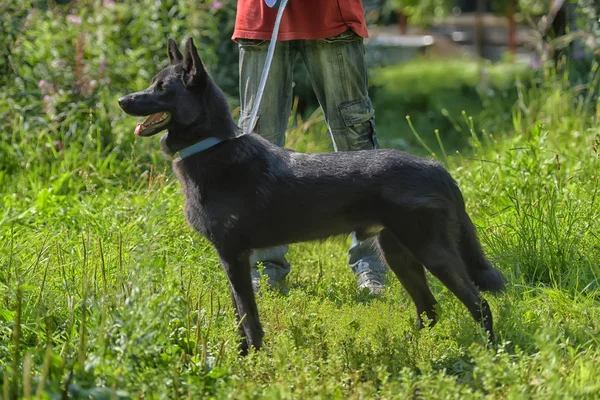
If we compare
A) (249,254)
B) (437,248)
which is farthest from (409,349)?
(249,254)

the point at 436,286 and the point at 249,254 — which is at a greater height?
the point at 249,254

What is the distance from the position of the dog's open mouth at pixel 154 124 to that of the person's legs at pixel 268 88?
76 centimetres

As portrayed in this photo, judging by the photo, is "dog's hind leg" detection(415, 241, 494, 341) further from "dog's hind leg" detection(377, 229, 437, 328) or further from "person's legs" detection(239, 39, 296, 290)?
"person's legs" detection(239, 39, 296, 290)

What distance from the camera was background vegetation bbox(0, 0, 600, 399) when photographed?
279 centimetres

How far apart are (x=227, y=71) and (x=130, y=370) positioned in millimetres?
6806

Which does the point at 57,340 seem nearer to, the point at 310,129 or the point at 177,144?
the point at 177,144

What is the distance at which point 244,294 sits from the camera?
348 centimetres

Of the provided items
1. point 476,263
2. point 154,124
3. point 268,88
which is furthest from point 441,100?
point 154,124

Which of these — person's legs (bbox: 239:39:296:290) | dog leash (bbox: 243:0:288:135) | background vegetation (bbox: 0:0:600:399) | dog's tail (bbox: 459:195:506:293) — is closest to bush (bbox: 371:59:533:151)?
background vegetation (bbox: 0:0:600:399)

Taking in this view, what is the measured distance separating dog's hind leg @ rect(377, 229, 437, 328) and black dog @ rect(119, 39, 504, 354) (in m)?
0.15

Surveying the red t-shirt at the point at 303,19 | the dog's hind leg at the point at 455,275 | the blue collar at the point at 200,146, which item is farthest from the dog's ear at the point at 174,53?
the dog's hind leg at the point at 455,275

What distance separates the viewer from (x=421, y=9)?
18.6 m

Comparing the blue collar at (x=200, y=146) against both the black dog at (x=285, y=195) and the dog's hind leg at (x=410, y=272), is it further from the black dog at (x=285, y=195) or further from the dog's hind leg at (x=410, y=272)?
the dog's hind leg at (x=410, y=272)

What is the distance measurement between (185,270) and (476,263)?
5.34 feet
